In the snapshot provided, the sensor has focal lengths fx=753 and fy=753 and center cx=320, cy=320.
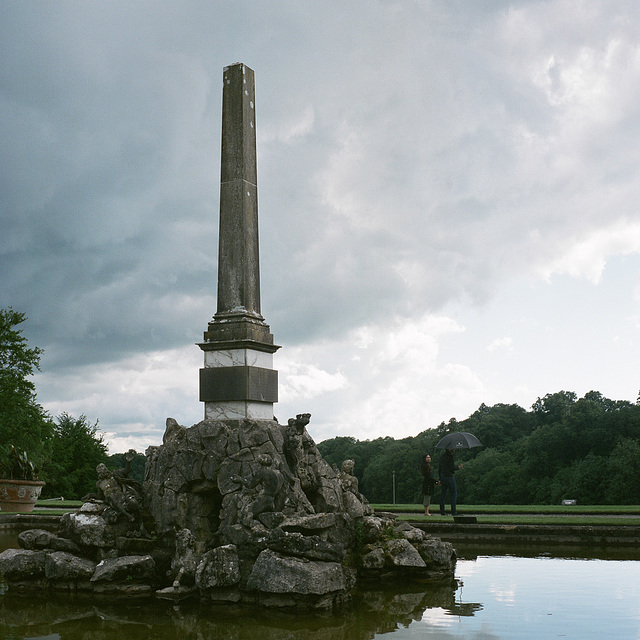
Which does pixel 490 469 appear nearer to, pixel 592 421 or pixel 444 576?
pixel 592 421

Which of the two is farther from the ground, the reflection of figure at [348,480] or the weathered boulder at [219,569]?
the reflection of figure at [348,480]

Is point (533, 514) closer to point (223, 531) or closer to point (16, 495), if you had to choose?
point (223, 531)

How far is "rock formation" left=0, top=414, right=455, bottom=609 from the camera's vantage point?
916 cm

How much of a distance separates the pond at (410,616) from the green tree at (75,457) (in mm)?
35771

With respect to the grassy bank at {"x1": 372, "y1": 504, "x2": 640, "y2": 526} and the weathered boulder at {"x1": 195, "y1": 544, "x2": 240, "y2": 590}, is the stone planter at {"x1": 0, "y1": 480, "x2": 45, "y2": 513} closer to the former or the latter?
the grassy bank at {"x1": 372, "y1": 504, "x2": 640, "y2": 526}

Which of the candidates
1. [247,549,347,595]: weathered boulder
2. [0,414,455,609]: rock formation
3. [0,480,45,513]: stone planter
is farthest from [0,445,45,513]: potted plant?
Result: [247,549,347,595]: weathered boulder

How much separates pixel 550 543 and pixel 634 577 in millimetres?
3356

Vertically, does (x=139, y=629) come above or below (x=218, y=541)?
below

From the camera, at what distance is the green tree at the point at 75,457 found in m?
44.7

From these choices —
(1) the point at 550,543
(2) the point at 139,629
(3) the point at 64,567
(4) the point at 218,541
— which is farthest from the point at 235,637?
(1) the point at 550,543

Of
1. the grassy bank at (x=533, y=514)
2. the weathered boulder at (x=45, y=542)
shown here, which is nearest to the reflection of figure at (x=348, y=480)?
the grassy bank at (x=533, y=514)

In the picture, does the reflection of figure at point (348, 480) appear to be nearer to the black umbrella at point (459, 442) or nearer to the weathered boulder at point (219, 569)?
the weathered boulder at point (219, 569)

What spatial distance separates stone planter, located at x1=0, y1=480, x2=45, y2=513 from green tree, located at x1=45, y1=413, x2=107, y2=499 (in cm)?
2104

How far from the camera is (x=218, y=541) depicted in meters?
9.92
